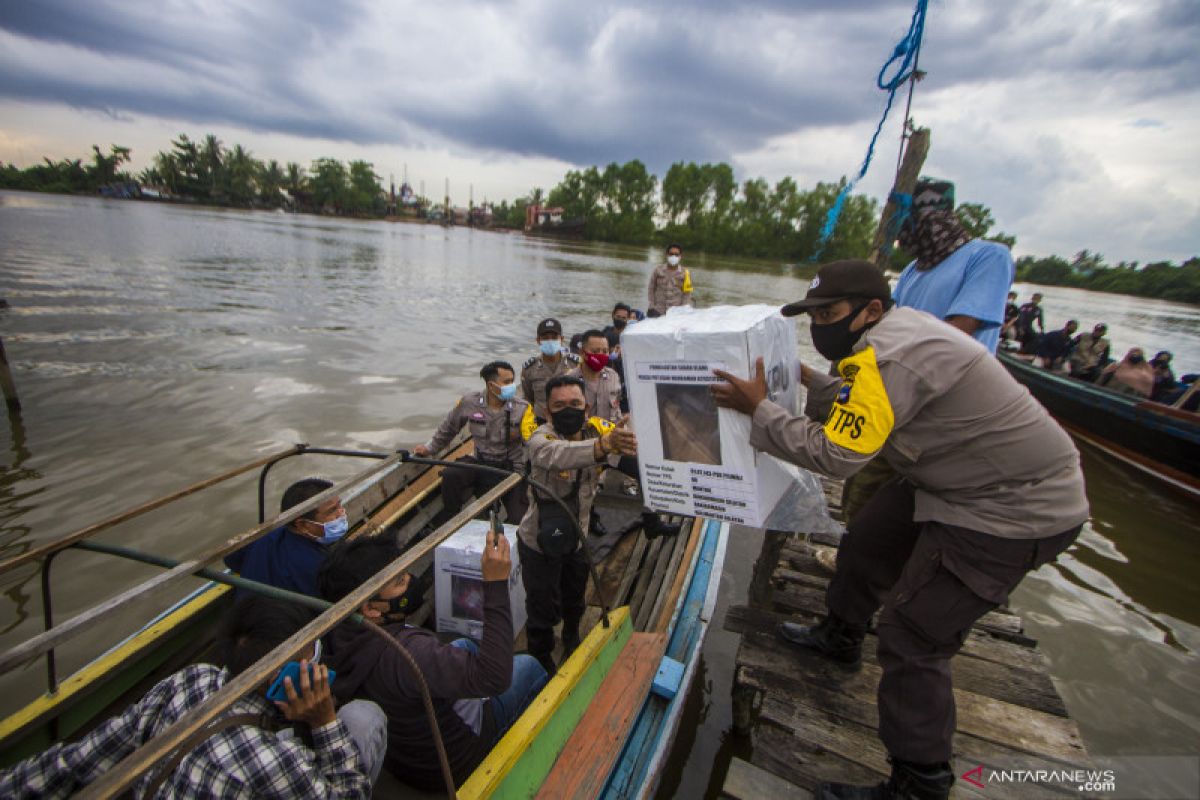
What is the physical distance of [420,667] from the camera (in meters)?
2.06

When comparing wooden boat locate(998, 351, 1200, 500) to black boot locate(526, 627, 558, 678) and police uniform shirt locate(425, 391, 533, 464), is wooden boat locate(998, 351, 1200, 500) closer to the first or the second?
police uniform shirt locate(425, 391, 533, 464)

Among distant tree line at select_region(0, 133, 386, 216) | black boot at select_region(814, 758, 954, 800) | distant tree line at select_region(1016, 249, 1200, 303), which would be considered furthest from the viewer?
distant tree line at select_region(0, 133, 386, 216)

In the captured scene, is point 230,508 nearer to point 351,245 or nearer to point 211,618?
point 211,618

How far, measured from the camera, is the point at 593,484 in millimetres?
3324

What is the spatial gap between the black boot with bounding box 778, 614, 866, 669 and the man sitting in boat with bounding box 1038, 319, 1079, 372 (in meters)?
14.1

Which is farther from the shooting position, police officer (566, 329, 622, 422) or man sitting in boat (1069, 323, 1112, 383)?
man sitting in boat (1069, 323, 1112, 383)

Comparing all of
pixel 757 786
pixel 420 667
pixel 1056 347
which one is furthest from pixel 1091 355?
pixel 420 667

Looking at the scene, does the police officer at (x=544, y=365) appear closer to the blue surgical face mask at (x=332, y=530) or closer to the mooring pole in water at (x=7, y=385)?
the blue surgical face mask at (x=332, y=530)

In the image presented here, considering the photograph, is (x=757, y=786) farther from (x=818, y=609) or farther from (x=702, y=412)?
(x=702, y=412)

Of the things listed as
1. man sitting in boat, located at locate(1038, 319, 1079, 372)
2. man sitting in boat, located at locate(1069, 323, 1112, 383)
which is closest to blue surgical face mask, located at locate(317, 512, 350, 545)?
man sitting in boat, located at locate(1069, 323, 1112, 383)

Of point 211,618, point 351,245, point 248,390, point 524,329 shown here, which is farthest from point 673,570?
point 351,245

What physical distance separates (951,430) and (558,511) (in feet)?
6.60

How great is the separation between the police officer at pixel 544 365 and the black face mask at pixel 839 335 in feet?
13.7

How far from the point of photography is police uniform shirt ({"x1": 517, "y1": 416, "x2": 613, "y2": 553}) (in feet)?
9.28
